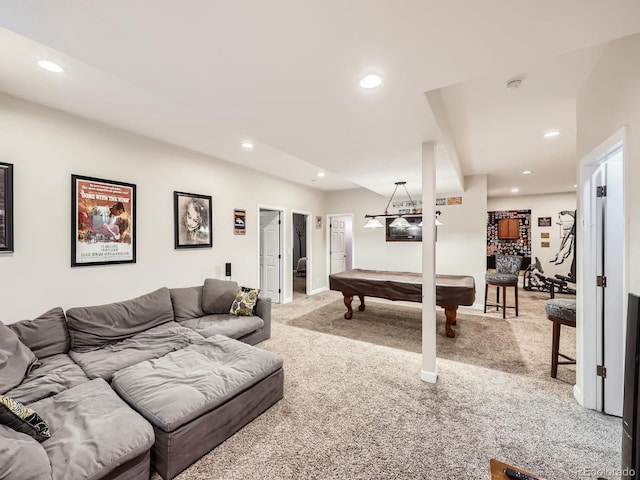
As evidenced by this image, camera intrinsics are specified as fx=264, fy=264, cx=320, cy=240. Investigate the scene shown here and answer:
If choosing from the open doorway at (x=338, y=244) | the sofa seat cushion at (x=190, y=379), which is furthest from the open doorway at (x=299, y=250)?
the sofa seat cushion at (x=190, y=379)

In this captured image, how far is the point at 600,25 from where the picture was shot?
1.23 metres

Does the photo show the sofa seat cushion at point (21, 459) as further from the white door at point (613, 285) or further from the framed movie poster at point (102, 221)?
the white door at point (613, 285)

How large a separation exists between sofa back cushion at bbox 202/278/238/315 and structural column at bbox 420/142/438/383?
2497 mm

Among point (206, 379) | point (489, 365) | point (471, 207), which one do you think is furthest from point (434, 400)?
point (471, 207)

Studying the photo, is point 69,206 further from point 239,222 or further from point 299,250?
point 299,250

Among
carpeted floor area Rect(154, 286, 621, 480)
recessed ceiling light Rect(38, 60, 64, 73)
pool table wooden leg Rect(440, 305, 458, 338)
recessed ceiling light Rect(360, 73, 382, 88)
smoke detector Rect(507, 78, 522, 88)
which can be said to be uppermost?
recessed ceiling light Rect(38, 60, 64, 73)

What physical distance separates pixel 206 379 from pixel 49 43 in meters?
2.17

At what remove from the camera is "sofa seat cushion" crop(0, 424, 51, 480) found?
1099 mm

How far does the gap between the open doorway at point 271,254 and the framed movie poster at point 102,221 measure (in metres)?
2.81

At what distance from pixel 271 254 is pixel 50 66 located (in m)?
4.33

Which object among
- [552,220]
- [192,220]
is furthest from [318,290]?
[552,220]

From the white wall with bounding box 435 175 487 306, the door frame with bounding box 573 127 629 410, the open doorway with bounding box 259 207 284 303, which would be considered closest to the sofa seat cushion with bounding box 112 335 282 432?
the door frame with bounding box 573 127 629 410

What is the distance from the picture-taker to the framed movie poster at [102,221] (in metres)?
2.80

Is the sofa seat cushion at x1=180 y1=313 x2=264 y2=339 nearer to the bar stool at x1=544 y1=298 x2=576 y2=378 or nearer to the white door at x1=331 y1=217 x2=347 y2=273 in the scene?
the bar stool at x1=544 y1=298 x2=576 y2=378
